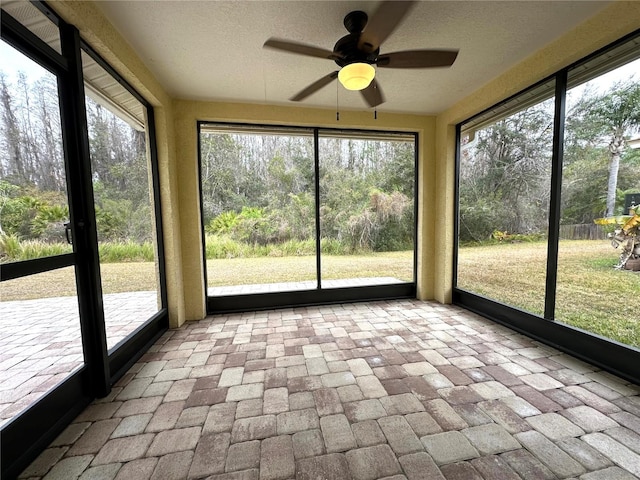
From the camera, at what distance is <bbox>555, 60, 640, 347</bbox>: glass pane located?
2209 millimetres

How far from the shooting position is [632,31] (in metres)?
1.90

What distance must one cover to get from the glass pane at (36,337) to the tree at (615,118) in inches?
176

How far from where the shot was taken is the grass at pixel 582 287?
8.14ft

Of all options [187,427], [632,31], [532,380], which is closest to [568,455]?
[532,380]

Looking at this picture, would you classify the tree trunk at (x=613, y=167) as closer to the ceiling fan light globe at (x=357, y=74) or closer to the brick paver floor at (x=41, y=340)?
the ceiling fan light globe at (x=357, y=74)

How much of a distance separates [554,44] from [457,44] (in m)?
0.85

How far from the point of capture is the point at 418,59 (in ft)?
6.15

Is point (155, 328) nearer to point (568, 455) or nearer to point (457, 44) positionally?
point (568, 455)

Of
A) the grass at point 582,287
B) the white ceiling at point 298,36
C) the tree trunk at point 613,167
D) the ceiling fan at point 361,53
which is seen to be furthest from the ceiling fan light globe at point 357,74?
the grass at point 582,287

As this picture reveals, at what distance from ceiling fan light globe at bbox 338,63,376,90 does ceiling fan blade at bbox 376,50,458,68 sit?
153 millimetres

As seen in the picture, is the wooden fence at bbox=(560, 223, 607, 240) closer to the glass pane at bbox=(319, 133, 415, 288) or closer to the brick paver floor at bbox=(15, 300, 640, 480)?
the brick paver floor at bbox=(15, 300, 640, 480)

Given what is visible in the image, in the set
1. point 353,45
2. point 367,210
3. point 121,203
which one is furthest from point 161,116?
point 367,210

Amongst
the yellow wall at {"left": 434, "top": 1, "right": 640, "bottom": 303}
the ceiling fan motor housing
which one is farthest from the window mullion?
the ceiling fan motor housing

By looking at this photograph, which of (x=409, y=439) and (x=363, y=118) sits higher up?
(x=363, y=118)
